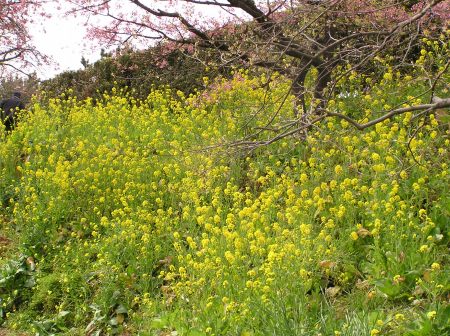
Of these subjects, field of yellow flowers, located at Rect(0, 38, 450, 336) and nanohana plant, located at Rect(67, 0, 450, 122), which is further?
nanohana plant, located at Rect(67, 0, 450, 122)

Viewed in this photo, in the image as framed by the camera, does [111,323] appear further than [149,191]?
No

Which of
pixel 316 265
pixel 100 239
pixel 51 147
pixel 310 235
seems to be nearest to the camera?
pixel 316 265

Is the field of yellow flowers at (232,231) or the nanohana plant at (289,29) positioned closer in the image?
the field of yellow flowers at (232,231)

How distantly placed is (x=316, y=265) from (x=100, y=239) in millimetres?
2648

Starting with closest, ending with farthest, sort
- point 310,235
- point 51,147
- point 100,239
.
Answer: point 310,235 → point 100,239 → point 51,147

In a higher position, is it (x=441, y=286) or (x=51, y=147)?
(x=51, y=147)

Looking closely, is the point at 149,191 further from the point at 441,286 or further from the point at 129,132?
the point at 441,286

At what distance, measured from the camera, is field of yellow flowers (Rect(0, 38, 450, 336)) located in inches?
173

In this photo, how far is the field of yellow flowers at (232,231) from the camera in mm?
4395

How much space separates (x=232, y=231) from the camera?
560cm

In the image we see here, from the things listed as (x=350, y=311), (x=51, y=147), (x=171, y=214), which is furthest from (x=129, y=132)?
(x=350, y=311)

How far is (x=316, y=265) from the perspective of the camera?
485cm

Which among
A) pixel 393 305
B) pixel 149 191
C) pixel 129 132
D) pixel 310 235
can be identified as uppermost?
pixel 129 132

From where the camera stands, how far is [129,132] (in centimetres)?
925
